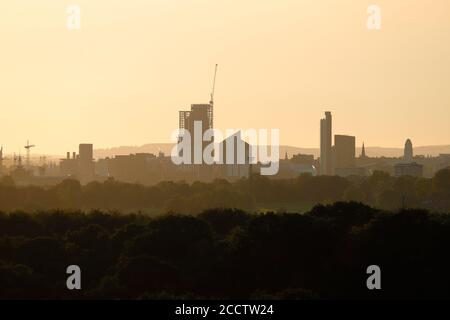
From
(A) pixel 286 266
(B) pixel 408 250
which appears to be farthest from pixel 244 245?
(B) pixel 408 250

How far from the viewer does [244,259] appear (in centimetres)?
7662

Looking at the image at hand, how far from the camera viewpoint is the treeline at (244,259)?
225 feet

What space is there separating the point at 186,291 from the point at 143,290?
2283mm

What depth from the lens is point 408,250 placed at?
249ft

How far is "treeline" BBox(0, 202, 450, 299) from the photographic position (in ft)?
225

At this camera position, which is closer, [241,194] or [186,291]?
[186,291]

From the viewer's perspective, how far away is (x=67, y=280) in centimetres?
7262
